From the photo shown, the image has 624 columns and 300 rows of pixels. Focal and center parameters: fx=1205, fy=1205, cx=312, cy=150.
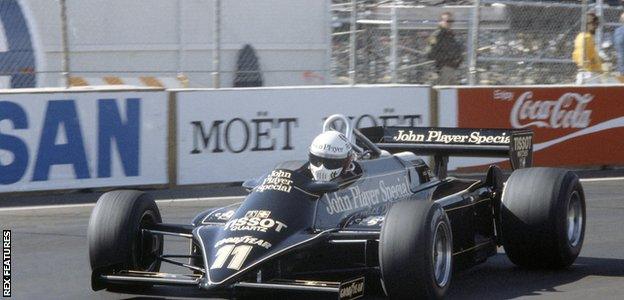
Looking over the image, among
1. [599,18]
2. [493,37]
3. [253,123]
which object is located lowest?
[253,123]

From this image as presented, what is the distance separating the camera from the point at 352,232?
7578 mm

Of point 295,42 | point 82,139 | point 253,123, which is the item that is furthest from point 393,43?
point 82,139

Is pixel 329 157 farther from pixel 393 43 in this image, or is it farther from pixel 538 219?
pixel 393 43

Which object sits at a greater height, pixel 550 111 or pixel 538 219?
pixel 550 111

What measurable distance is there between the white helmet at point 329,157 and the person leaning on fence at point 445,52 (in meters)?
8.74

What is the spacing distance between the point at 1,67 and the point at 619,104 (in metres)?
8.22

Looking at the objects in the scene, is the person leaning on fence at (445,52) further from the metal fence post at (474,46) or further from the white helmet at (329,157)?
the white helmet at (329,157)

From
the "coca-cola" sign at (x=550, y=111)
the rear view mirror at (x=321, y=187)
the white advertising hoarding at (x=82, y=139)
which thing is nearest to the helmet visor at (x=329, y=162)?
the rear view mirror at (x=321, y=187)

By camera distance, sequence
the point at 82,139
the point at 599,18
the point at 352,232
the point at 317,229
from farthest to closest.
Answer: the point at 599,18, the point at 82,139, the point at 317,229, the point at 352,232

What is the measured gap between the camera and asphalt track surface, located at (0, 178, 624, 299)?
822cm

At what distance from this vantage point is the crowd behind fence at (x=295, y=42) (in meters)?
16.5

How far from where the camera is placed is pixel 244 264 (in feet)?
23.3

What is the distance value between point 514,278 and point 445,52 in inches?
331

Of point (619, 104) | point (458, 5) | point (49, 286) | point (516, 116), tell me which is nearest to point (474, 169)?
point (516, 116)
